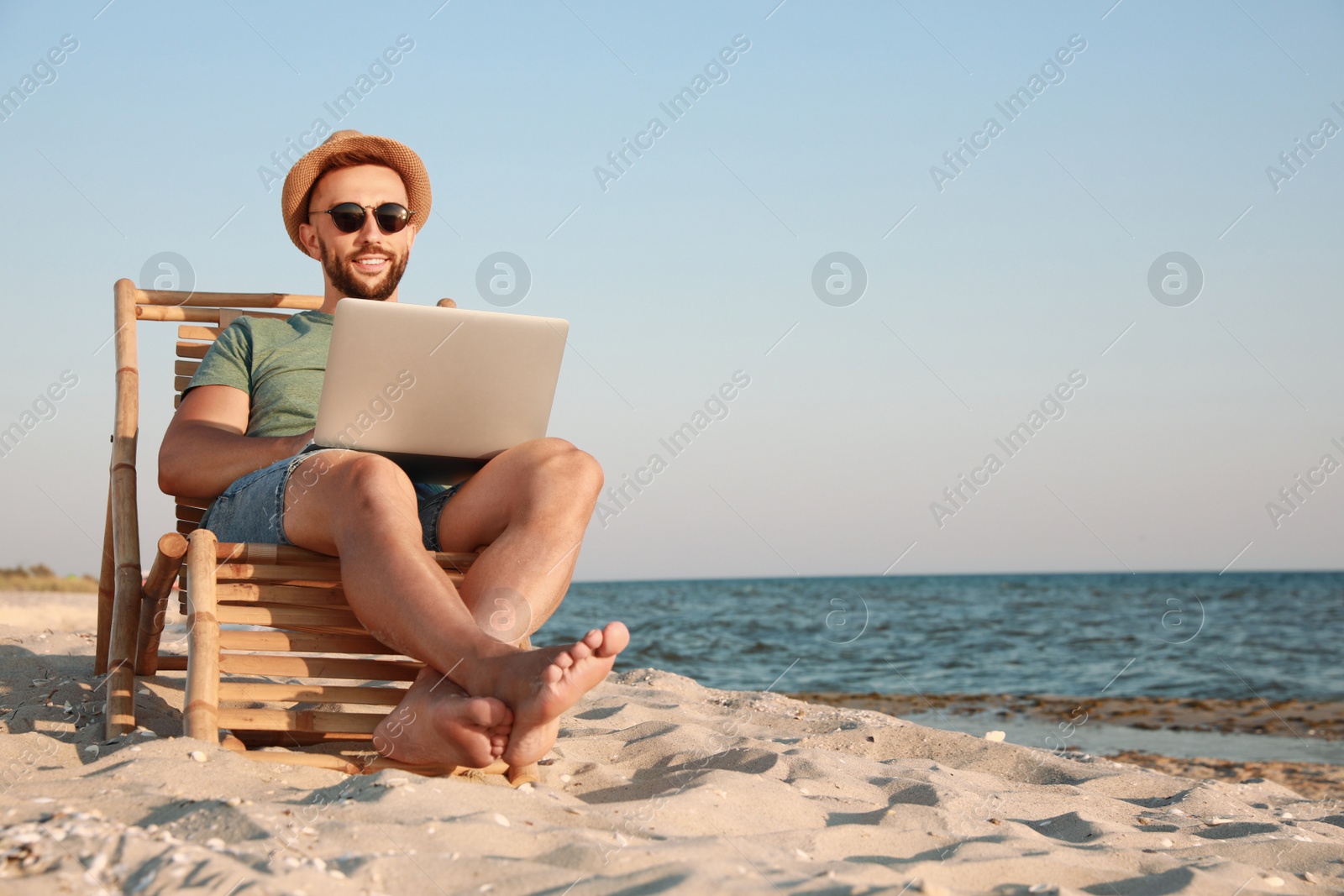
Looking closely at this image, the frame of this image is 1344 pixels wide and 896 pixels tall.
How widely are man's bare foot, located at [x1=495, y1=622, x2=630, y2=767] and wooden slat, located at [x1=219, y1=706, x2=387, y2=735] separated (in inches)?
20.1

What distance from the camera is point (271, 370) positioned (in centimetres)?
263

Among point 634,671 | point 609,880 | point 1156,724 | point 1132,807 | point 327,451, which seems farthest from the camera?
point 1156,724

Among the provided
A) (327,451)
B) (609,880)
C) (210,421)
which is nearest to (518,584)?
(327,451)

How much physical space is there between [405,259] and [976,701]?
4639 mm

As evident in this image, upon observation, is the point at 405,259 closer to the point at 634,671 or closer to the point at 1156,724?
the point at 634,671

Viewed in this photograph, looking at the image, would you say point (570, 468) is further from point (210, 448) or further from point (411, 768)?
point (210, 448)

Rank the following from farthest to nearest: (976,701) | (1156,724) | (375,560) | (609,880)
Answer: (976,701)
(1156,724)
(375,560)
(609,880)

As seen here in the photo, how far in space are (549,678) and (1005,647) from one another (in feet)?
29.6

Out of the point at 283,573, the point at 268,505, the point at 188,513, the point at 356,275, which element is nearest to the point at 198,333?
the point at 188,513

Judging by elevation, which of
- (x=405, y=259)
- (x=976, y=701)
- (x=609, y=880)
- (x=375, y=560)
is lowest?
(x=976, y=701)

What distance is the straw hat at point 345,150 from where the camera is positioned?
2.82 m

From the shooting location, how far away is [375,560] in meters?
1.96

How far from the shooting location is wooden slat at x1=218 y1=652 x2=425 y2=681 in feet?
7.18

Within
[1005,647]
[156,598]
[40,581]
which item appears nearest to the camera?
[156,598]
